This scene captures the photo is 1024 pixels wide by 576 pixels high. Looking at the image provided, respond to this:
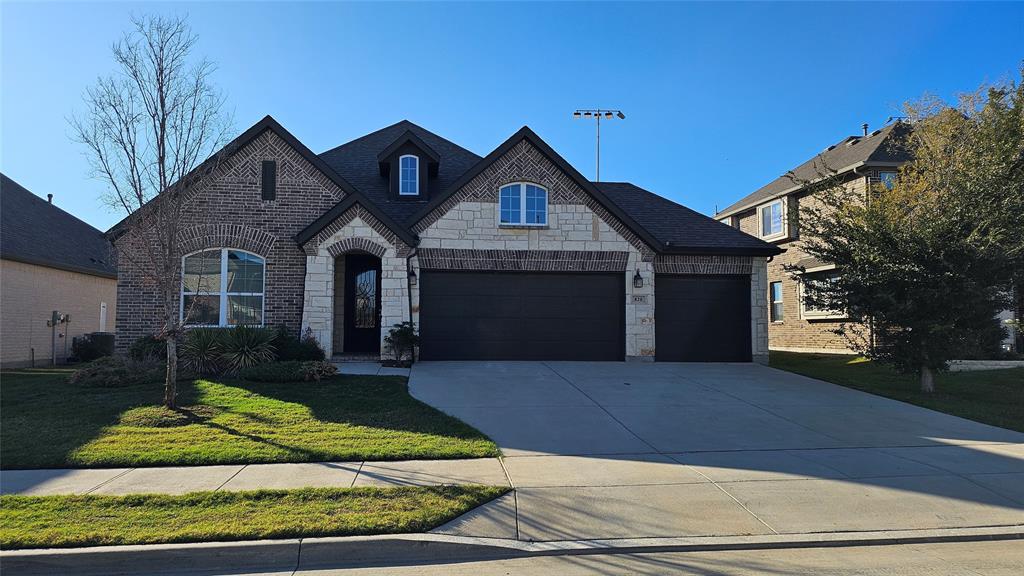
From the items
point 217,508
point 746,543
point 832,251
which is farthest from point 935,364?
point 217,508

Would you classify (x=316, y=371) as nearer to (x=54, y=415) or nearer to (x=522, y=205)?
(x=54, y=415)

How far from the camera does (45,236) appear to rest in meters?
21.0

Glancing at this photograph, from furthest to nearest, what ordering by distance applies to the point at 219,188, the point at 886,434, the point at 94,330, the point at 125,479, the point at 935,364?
the point at 94,330
the point at 219,188
the point at 935,364
the point at 886,434
the point at 125,479

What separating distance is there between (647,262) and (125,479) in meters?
13.0

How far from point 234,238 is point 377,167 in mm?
5597

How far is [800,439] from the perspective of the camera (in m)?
8.52

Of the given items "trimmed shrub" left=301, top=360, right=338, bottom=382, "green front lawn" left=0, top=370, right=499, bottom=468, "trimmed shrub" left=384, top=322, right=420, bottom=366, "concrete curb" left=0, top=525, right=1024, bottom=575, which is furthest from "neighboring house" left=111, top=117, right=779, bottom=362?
"concrete curb" left=0, top=525, right=1024, bottom=575

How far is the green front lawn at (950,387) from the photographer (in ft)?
35.7

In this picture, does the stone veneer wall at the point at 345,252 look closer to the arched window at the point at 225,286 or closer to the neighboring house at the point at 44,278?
the arched window at the point at 225,286

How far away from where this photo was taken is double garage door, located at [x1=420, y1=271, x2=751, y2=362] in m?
16.0

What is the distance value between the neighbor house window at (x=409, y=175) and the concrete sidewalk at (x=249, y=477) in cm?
1207

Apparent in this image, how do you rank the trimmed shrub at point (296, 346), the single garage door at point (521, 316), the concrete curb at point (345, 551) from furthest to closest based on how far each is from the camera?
1. the single garage door at point (521, 316)
2. the trimmed shrub at point (296, 346)
3. the concrete curb at point (345, 551)

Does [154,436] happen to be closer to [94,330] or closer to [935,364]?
[935,364]

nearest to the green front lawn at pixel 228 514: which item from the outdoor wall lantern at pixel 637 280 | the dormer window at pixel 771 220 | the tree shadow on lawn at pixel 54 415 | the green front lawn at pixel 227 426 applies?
the green front lawn at pixel 227 426
